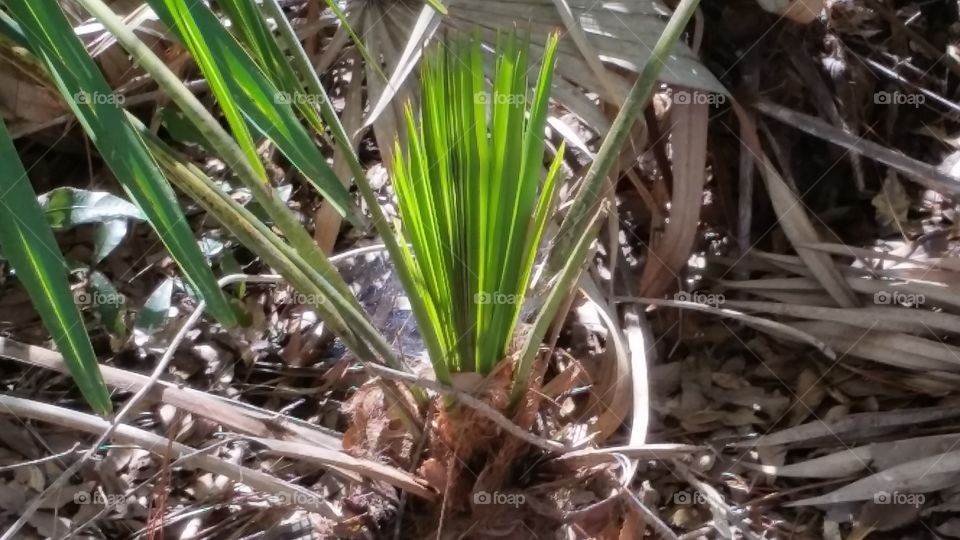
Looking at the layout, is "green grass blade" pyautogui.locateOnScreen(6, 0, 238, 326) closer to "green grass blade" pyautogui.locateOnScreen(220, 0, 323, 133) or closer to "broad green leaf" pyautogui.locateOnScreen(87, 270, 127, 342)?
"green grass blade" pyautogui.locateOnScreen(220, 0, 323, 133)

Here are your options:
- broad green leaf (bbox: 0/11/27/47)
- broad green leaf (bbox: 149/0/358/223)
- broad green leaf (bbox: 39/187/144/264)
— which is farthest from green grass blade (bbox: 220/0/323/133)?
broad green leaf (bbox: 39/187/144/264)

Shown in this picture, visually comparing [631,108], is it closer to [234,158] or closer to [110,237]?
[234,158]

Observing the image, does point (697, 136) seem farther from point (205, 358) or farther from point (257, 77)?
point (205, 358)

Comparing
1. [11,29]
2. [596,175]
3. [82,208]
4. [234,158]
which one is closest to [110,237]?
[82,208]

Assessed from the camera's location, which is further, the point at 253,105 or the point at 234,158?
the point at 253,105

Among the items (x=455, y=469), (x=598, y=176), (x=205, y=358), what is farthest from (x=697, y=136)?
(x=205, y=358)
